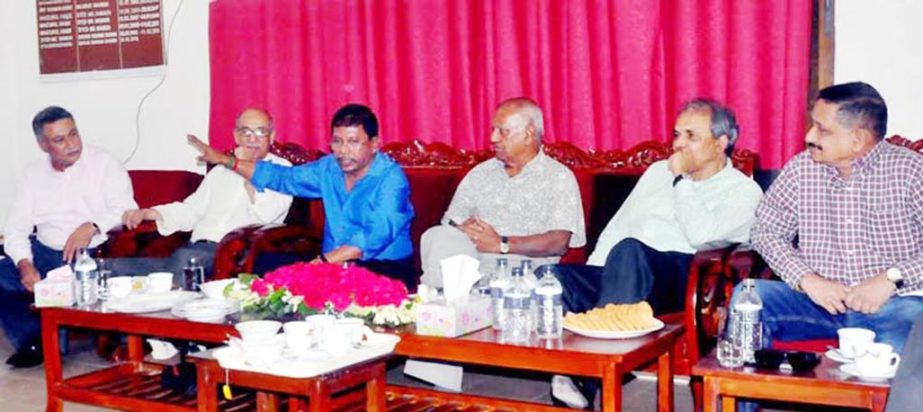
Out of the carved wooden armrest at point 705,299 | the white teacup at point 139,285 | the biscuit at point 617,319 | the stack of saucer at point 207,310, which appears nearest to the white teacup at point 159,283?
the white teacup at point 139,285

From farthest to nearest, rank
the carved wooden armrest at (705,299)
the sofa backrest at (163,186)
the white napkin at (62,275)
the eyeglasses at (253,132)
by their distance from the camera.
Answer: the sofa backrest at (163,186)
the eyeglasses at (253,132)
the white napkin at (62,275)
the carved wooden armrest at (705,299)

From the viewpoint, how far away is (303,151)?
4.59m

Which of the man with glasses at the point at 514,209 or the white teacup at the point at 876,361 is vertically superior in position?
the man with glasses at the point at 514,209

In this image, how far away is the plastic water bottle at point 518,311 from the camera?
8.89ft

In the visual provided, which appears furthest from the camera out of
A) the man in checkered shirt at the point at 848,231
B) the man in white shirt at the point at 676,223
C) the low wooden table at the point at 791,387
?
the man in white shirt at the point at 676,223

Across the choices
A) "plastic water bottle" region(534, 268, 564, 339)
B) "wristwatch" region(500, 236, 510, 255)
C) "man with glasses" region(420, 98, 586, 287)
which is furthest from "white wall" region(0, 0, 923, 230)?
"plastic water bottle" region(534, 268, 564, 339)

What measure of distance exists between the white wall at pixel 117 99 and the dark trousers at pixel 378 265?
4.41 feet

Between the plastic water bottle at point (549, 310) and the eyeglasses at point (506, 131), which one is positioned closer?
the plastic water bottle at point (549, 310)

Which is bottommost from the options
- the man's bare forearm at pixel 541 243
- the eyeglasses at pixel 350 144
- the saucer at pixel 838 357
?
the saucer at pixel 838 357

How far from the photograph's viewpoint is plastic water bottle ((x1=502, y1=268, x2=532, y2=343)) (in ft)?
8.89

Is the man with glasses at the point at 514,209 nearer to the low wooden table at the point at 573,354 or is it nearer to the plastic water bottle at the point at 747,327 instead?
the low wooden table at the point at 573,354

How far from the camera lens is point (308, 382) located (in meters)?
2.39

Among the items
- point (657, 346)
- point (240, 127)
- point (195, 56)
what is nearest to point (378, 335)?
point (657, 346)

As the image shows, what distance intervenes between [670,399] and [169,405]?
5.00 ft
